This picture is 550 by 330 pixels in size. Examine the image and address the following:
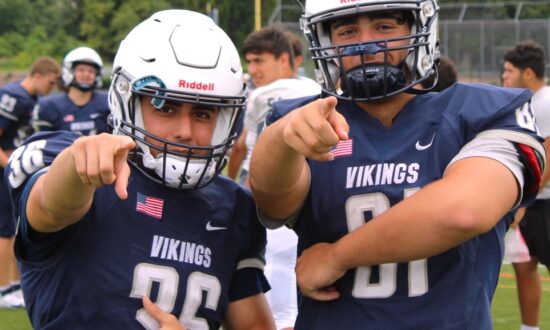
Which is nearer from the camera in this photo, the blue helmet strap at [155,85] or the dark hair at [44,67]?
the blue helmet strap at [155,85]

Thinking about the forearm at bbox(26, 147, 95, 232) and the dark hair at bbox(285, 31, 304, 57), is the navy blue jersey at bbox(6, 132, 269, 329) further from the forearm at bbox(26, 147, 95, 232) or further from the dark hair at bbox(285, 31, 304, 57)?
the dark hair at bbox(285, 31, 304, 57)

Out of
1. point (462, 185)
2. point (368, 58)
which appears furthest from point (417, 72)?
point (462, 185)

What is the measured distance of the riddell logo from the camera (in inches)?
→ 113

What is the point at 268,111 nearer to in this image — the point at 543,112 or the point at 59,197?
the point at 59,197

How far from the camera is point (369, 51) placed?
2.72 meters

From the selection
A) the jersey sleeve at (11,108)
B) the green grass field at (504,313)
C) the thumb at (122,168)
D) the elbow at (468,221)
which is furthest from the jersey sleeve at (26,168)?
the jersey sleeve at (11,108)

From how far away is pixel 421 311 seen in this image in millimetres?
2684

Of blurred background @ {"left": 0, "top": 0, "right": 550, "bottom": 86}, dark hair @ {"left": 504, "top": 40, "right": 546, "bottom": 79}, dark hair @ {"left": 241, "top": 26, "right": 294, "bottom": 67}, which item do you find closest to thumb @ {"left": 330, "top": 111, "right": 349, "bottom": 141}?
dark hair @ {"left": 241, "top": 26, "right": 294, "bottom": 67}

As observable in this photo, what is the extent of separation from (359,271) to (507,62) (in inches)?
233

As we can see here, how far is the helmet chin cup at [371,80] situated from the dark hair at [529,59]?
5.41 metres

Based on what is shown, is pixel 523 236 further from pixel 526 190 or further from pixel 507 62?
pixel 526 190

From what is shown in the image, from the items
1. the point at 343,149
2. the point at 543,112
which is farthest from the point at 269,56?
the point at 343,149

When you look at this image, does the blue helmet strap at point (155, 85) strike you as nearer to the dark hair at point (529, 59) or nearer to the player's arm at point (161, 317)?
the player's arm at point (161, 317)

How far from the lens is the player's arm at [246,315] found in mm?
3113
